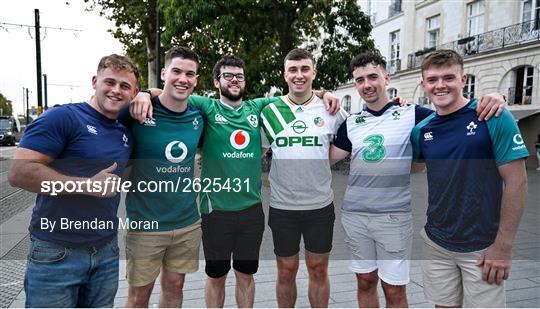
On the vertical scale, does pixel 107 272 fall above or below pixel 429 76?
below

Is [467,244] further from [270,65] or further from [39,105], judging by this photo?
[39,105]

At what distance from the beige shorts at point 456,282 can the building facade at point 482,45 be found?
63.8 ft

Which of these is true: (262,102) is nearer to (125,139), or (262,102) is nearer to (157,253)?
(125,139)

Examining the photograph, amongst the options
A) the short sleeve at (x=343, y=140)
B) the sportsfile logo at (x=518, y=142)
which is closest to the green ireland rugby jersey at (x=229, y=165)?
the short sleeve at (x=343, y=140)

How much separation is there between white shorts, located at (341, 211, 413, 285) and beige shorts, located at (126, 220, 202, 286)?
1.43 m

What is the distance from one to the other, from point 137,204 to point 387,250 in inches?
84.1

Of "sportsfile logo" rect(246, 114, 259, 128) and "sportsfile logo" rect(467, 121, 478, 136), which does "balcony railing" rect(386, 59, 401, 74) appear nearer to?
"sportsfile logo" rect(246, 114, 259, 128)

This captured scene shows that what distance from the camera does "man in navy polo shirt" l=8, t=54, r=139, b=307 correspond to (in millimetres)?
2412

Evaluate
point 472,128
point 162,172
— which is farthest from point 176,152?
point 472,128

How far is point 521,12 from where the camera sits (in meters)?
19.7

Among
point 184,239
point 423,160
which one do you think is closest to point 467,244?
point 423,160

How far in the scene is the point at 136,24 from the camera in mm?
20188

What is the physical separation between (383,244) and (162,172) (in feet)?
6.41

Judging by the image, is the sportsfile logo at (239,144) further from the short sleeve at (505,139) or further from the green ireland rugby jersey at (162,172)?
the short sleeve at (505,139)
